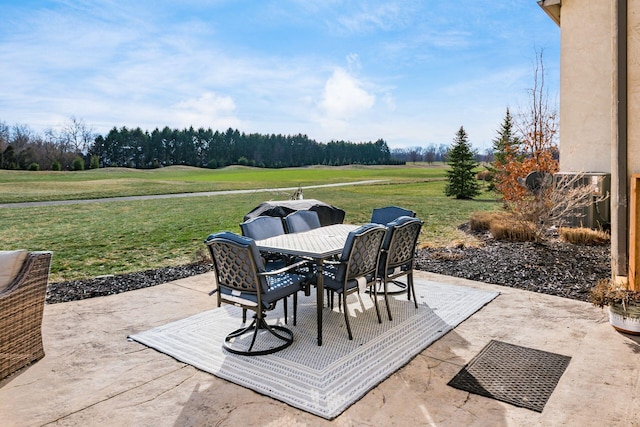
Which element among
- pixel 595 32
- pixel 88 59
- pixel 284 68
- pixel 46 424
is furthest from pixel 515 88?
pixel 88 59

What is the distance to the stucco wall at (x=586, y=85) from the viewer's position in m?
8.72

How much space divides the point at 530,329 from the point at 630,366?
2.78 ft

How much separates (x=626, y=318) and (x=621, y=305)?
4.3 inches

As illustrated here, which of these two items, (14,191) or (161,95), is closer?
(14,191)

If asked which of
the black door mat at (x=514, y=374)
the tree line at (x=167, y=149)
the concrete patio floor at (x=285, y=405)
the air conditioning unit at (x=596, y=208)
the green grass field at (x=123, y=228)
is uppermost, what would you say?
the tree line at (x=167, y=149)

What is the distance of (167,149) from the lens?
151ft

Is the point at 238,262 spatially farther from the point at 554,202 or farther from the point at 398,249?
the point at 554,202

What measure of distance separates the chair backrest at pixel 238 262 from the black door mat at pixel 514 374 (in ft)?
5.05

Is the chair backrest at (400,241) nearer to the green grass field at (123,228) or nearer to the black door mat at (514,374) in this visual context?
the black door mat at (514,374)

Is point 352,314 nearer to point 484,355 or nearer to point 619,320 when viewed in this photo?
point 484,355

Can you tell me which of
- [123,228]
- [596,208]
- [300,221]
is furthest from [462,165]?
[300,221]

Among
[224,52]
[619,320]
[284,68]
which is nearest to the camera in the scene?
[619,320]

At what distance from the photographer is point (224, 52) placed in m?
12.2

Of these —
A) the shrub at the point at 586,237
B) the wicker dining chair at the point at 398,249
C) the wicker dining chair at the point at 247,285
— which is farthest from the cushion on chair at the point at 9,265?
the shrub at the point at 586,237
